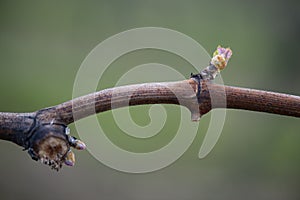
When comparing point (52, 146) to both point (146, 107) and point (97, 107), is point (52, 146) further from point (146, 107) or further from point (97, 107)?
point (146, 107)

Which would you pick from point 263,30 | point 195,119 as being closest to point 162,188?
point 263,30

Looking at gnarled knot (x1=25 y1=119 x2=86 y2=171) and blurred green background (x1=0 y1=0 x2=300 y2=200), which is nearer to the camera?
gnarled knot (x1=25 y1=119 x2=86 y2=171)

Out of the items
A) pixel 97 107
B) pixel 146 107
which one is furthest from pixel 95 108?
pixel 146 107

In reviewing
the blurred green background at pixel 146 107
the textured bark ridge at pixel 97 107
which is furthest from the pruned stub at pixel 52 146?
the blurred green background at pixel 146 107

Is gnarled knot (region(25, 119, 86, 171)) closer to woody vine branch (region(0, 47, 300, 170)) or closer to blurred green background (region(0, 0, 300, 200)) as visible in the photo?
woody vine branch (region(0, 47, 300, 170))

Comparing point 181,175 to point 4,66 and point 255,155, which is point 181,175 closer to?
point 255,155

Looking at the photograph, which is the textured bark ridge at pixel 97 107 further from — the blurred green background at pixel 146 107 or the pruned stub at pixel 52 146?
the blurred green background at pixel 146 107

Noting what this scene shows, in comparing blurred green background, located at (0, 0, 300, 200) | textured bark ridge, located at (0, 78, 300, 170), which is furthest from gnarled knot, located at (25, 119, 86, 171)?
blurred green background, located at (0, 0, 300, 200)

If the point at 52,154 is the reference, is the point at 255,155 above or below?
above
